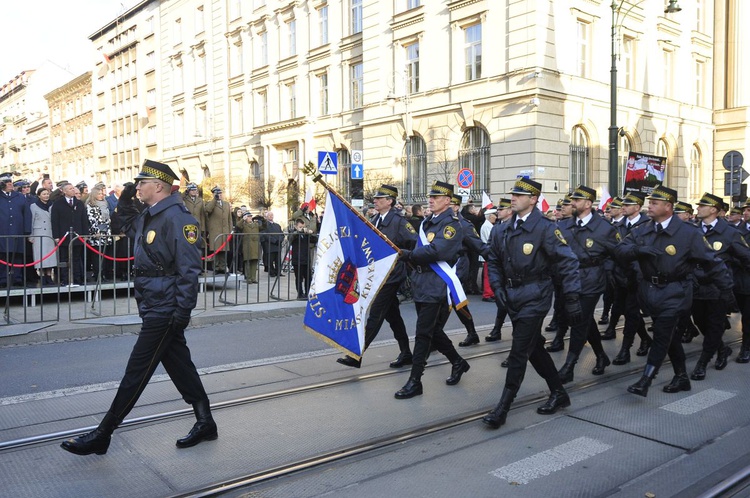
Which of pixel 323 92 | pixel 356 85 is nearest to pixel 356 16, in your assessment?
pixel 356 85

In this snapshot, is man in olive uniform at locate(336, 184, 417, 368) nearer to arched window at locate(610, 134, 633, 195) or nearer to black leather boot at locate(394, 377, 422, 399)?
black leather boot at locate(394, 377, 422, 399)

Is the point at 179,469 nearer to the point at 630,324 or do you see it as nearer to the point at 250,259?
the point at 630,324

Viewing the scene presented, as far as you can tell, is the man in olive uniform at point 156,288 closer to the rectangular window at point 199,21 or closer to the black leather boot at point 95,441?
the black leather boot at point 95,441

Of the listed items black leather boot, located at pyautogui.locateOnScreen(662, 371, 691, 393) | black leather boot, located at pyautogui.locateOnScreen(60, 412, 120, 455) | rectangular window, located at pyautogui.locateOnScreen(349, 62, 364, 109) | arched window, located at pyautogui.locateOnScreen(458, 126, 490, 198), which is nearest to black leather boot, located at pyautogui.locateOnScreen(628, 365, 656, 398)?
black leather boot, located at pyautogui.locateOnScreen(662, 371, 691, 393)

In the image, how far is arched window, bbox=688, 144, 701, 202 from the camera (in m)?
33.2

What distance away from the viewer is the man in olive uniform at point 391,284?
732 cm

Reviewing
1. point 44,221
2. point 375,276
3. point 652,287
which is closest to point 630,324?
point 652,287

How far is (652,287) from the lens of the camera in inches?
253

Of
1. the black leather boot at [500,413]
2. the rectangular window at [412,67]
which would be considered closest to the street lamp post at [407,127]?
the rectangular window at [412,67]

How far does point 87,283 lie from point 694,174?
31084mm

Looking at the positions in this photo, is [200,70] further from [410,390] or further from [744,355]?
[410,390]

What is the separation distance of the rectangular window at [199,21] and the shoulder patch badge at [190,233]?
42.7 meters

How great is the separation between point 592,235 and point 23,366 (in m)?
6.59

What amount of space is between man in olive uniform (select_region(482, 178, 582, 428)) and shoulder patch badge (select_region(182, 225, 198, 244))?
253cm
